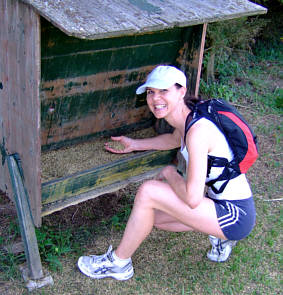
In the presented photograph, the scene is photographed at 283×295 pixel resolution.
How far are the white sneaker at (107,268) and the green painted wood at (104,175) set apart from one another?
47 cm

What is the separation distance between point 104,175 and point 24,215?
69cm

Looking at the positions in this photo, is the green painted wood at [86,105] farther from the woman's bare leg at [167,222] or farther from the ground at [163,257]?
the woman's bare leg at [167,222]

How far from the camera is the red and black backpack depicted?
2658 millimetres

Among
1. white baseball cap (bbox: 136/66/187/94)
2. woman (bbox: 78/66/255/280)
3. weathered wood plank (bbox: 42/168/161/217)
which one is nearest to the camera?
woman (bbox: 78/66/255/280)

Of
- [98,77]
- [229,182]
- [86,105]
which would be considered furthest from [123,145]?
[229,182]

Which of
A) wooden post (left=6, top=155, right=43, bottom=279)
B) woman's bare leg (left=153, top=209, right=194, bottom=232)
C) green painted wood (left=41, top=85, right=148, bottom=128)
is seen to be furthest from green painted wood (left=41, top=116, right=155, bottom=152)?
woman's bare leg (left=153, top=209, right=194, bottom=232)

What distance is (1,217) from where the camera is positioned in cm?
345

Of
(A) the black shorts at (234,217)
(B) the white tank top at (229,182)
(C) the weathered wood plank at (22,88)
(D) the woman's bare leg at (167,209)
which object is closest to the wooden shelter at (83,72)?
(C) the weathered wood plank at (22,88)

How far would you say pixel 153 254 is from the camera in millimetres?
3275

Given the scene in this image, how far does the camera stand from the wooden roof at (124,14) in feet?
6.88

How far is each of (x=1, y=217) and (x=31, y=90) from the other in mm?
1407

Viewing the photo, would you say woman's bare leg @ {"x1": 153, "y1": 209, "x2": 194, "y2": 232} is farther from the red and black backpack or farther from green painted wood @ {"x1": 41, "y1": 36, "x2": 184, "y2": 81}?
green painted wood @ {"x1": 41, "y1": 36, "x2": 184, "y2": 81}

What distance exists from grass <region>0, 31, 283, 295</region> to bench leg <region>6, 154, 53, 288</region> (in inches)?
6.8

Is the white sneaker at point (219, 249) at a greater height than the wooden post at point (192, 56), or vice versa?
the wooden post at point (192, 56)
